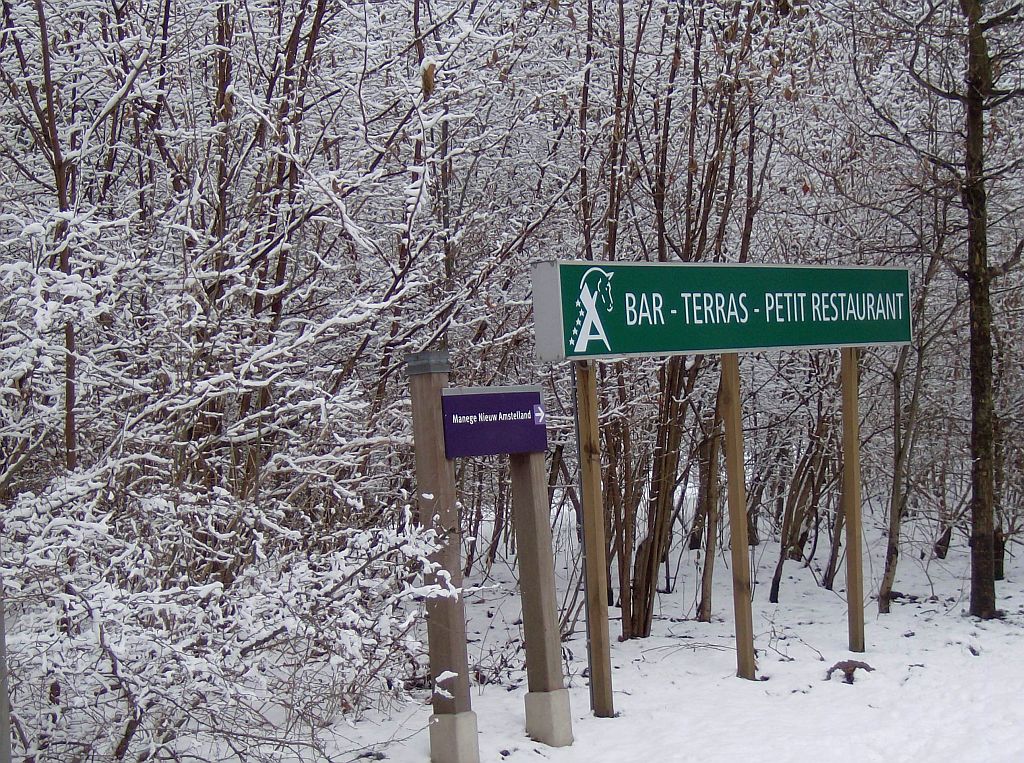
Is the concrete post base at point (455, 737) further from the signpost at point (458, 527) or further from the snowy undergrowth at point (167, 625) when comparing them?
the snowy undergrowth at point (167, 625)

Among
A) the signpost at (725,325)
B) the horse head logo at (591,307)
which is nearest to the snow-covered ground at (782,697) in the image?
the signpost at (725,325)

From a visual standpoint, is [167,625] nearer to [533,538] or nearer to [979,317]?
[533,538]

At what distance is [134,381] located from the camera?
4.61m

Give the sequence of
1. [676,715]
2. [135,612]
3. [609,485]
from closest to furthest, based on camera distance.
→ [135,612], [676,715], [609,485]

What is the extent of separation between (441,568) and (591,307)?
1.60m

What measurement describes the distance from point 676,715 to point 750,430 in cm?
444

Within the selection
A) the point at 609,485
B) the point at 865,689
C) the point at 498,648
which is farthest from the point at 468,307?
the point at 865,689

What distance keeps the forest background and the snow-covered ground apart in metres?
0.44

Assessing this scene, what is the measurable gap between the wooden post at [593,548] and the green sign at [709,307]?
0.30m

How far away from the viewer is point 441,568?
16.3ft

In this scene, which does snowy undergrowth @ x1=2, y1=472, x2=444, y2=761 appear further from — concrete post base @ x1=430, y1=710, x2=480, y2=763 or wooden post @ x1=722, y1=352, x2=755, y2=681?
wooden post @ x1=722, y1=352, x2=755, y2=681

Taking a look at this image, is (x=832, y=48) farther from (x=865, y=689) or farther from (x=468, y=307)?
(x=865, y=689)

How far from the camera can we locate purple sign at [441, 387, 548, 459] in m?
5.12

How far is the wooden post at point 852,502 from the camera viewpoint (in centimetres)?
730
